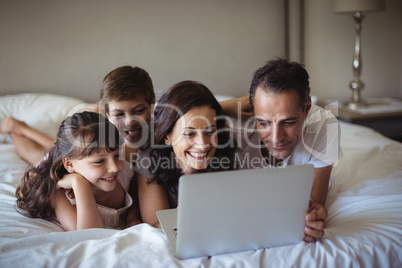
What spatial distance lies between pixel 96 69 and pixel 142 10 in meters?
0.50

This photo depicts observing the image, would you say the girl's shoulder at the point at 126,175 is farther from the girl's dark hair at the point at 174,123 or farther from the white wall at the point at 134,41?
the white wall at the point at 134,41

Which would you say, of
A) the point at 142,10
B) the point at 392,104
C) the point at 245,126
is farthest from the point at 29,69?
the point at 392,104

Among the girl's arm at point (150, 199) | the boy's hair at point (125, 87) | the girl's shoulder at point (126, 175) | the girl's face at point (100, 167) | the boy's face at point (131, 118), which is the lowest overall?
the girl's arm at point (150, 199)

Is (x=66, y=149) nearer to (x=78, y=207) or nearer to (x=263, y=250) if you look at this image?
(x=78, y=207)

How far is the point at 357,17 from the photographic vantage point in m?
2.71

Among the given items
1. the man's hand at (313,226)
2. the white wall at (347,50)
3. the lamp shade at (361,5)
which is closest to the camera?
the man's hand at (313,226)

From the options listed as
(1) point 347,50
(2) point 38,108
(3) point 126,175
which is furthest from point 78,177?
(1) point 347,50

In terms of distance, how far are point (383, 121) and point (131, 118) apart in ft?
6.72

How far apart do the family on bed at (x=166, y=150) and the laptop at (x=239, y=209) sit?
20 cm

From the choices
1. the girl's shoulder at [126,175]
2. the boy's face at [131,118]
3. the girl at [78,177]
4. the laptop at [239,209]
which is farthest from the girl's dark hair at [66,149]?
the laptop at [239,209]

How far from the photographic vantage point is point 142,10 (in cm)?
254

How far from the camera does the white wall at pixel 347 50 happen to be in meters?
2.92

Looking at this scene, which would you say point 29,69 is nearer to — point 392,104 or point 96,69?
point 96,69

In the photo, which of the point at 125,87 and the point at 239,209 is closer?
the point at 239,209
